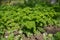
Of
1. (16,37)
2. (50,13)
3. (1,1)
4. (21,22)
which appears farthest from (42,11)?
(1,1)

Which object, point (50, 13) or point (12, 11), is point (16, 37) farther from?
point (50, 13)

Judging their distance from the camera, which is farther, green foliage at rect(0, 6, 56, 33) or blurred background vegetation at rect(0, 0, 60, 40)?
green foliage at rect(0, 6, 56, 33)

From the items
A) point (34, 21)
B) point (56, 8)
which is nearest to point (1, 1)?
point (56, 8)

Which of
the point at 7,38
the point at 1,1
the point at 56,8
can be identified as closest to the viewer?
the point at 7,38

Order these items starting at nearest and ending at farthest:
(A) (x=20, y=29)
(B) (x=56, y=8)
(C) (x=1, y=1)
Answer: (A) (x=20, y=29) < (B) (x=56, y=8) < (C) (x=1, y=1)

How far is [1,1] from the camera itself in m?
11.2

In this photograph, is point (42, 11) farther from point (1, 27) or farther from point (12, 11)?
point (1, 27)

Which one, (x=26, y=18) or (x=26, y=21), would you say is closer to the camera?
(x=26, y=21)

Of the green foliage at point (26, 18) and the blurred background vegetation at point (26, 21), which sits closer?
the blurred background vegetation at point (26, 21)

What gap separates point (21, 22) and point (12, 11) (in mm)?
725

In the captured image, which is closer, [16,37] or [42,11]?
[16,37]

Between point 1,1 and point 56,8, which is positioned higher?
point 56,8

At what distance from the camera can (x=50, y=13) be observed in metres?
6.14

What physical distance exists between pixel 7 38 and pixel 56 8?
2.58 m
